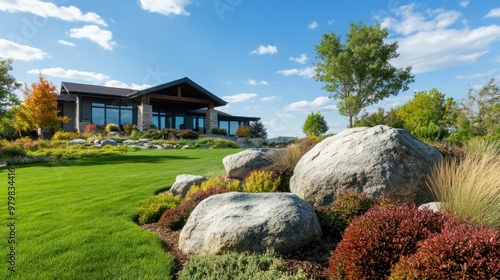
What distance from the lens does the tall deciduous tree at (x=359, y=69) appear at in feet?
91.5

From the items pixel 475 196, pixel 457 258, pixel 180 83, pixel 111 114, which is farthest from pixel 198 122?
pixel 457 258

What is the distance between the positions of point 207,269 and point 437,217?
2.42 m

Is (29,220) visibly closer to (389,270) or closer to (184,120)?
(389,270)

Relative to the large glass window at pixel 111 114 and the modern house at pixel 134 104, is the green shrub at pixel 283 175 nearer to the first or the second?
the modern house at pixel 134 104

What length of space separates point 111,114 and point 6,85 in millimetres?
12187

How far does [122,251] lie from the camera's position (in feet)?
13.3

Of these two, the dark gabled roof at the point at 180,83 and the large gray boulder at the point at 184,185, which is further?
the dark gabled roof at the point at 180,83

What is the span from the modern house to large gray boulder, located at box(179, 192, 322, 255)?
80.2 ft

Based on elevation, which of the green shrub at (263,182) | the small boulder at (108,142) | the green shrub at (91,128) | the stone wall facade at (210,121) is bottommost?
the green shrub at (263,182)

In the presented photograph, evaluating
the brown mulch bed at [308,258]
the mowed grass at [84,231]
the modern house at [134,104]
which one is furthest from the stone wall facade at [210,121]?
the brown mulch bed at [308,258]

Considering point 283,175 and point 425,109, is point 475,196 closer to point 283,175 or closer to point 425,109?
point 283,175

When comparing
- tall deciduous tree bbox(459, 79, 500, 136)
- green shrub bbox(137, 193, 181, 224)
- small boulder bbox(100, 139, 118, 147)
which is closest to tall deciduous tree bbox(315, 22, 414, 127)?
tall deciduous tree bbox(459, 79, 500, 136)

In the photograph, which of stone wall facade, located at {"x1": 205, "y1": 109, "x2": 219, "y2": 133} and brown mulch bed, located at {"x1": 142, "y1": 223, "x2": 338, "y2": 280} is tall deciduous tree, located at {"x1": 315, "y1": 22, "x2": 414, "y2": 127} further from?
brown mulch bed, located at {"x1": 142, "y1": 223, "x2": 338, "y2": 280}

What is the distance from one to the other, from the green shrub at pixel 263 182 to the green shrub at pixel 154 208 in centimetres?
150
